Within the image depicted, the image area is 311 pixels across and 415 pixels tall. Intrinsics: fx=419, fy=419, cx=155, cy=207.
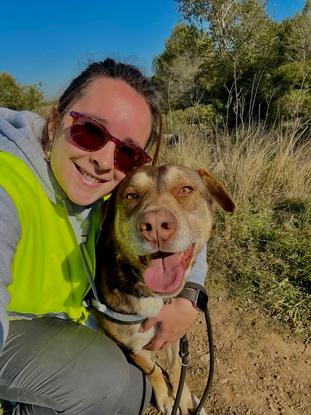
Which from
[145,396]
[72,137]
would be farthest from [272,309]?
[72,137]

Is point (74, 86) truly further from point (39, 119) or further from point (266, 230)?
point (266, 230)

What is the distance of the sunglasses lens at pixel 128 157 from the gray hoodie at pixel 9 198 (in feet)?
1.20

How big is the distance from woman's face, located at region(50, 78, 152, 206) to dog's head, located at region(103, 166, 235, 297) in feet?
0.88

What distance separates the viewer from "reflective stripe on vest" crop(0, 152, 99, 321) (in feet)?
6.64

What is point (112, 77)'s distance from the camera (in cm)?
255

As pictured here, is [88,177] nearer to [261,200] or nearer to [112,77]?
[112,77]

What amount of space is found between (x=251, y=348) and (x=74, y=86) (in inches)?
95.1

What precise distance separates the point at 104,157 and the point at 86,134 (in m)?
0.17

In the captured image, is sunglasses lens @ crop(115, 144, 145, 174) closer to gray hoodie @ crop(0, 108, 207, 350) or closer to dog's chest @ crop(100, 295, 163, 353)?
gray hoodie @ crop(0, 108, 207, 350)

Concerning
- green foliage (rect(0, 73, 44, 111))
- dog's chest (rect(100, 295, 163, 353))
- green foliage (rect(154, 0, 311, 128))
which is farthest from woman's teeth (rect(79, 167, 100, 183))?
green foliage (rect(0, 73, 44, 111))

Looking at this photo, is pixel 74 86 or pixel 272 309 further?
pixel 272 309

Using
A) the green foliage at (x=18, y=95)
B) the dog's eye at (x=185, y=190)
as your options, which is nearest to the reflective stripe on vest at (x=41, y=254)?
the dog's eye at (x=185, y=190)

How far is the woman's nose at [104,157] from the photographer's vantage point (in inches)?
92.0

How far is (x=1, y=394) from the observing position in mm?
A: 2277
